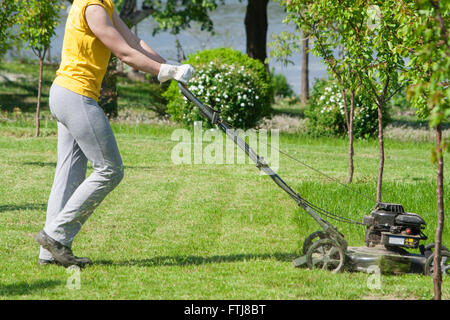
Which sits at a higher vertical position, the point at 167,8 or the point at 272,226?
the point at 167,8

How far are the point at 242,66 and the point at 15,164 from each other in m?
7.33

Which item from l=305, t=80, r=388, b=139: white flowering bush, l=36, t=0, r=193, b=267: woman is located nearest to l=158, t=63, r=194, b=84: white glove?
l=36, t=0, r=193, b=267: woman

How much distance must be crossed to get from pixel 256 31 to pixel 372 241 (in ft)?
55.5

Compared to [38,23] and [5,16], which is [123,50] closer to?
[5,16]

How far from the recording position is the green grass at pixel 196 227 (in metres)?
4.41

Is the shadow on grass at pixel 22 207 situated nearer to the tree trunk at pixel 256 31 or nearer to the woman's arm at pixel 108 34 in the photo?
the woman's arm at pixel 108 34

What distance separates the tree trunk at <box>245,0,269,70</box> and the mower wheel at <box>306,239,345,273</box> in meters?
16.8

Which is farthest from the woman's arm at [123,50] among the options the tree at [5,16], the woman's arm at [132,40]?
the tree at [5,16]

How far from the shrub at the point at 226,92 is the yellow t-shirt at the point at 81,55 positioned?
1037 cm

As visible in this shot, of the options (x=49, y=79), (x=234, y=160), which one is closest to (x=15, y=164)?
(x=234, y=160)

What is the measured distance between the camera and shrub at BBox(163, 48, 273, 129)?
15.4m

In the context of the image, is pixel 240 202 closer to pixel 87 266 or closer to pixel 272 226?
pixel 272 226

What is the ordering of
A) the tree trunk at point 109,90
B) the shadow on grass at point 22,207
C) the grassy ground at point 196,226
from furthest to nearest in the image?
the tree trunk at point 109,90 < the shadow on grass at point 22,207 < the grassy ground at point 196,226

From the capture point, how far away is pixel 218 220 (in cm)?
706
